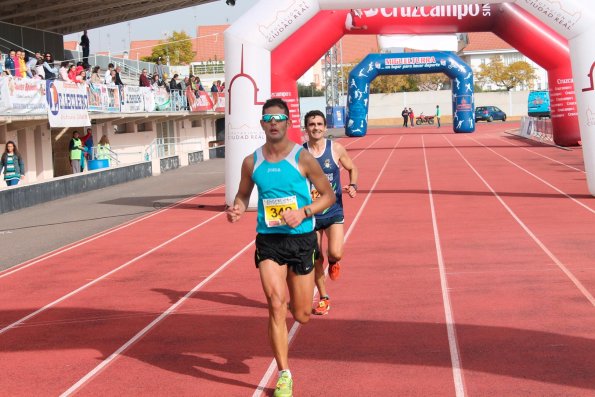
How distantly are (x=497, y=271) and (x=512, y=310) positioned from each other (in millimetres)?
2310

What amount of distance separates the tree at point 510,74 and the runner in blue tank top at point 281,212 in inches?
3619

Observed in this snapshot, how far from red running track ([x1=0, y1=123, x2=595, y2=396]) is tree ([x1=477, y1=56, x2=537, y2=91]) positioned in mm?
79768

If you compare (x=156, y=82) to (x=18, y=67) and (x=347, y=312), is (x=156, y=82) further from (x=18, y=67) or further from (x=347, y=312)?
(x=347, y=312)

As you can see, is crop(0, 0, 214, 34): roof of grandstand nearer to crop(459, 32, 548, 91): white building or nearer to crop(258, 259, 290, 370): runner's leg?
crop(258, 259, 290, 370): runner's leg

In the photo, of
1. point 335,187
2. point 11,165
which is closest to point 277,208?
point 335,187

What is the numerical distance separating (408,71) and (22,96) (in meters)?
26.0

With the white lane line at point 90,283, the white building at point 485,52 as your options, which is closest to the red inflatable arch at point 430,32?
the white lane line at point 90,283

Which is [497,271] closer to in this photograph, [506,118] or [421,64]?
[421,64]

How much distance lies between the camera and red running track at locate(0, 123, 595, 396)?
268 inches

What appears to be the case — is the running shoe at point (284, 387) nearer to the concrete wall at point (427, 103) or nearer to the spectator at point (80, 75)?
the spectator at point (80, 75)

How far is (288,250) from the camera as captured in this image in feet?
21.1

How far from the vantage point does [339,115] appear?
6981cm

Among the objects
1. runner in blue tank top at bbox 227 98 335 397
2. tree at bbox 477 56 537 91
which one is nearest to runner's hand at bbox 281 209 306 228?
runner in blue tank top at bbox 227 98 335 397

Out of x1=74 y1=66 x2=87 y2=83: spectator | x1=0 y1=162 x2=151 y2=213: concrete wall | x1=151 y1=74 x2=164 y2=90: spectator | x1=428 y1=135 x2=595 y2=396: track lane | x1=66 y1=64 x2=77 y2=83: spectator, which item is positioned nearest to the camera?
x1=428 y1=135 x2=595 y2=396: track lane
